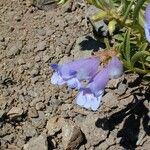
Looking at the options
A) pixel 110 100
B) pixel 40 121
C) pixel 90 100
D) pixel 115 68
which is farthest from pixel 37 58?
pixel 115 68

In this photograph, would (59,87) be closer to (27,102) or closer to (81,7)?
(27,102)

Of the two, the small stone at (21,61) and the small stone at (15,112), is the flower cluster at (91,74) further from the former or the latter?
the small stone at (21,61)

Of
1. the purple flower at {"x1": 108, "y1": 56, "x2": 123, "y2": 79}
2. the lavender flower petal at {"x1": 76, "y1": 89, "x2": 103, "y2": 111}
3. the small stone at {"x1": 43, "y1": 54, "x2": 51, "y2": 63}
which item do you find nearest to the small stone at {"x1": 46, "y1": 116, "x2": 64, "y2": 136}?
the small stone at {"x1": 43, "y1": 54, "x2": 51, "y2": 63}

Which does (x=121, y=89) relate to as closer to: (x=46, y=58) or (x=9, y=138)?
(x=46, y=58)

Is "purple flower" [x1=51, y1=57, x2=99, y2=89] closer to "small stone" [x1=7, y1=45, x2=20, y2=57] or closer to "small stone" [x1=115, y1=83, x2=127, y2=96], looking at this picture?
"small stone" [x1=115, y1=83, x2=127, y2=96]

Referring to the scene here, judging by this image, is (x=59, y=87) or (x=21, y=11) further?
(x=21, y=11)

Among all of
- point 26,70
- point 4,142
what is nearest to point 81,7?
point 26,70
